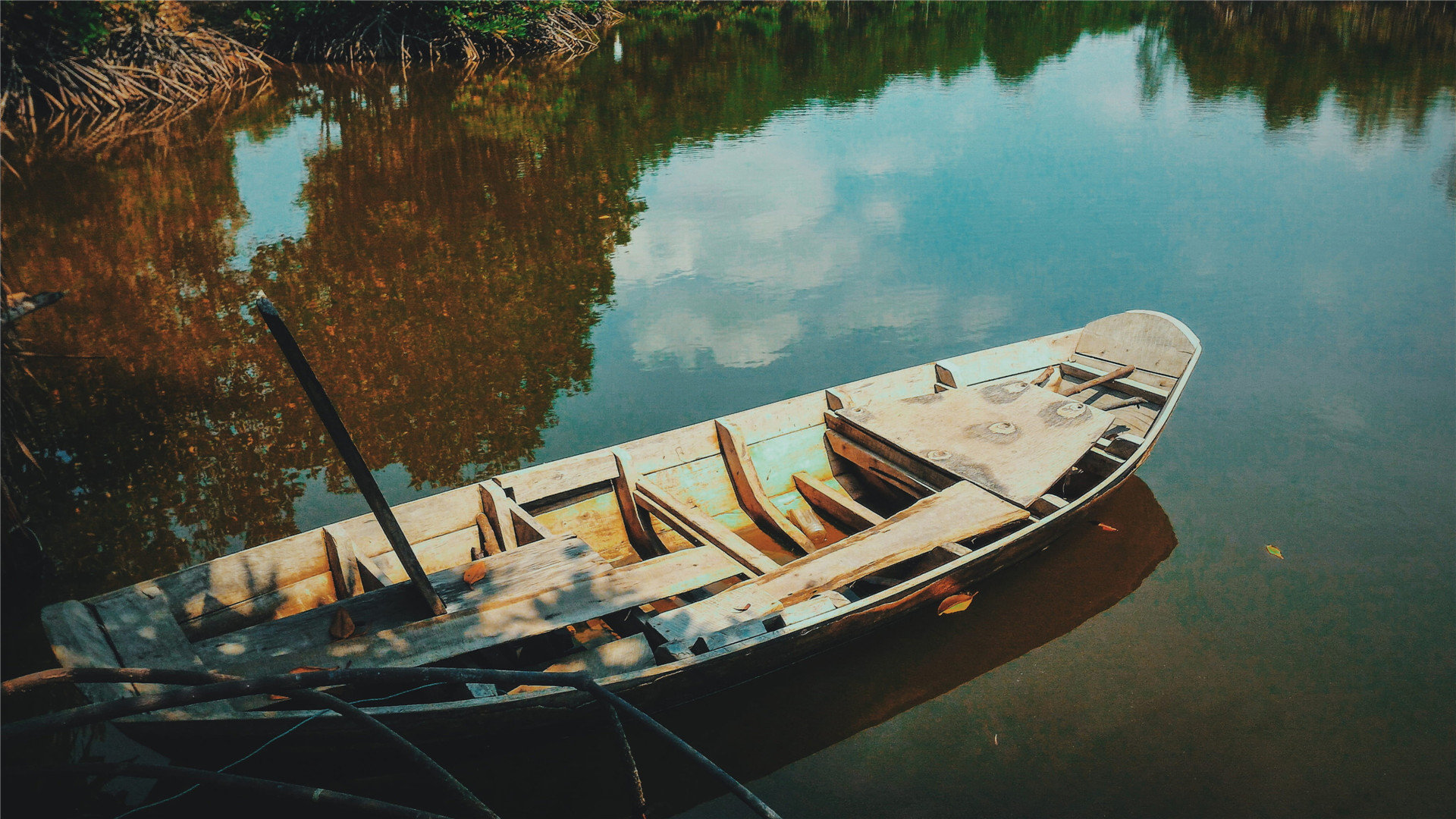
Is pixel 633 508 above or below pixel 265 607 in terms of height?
below

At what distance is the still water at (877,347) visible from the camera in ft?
16.0

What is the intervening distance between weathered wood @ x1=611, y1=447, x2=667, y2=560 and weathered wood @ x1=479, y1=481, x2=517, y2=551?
2.53 ft

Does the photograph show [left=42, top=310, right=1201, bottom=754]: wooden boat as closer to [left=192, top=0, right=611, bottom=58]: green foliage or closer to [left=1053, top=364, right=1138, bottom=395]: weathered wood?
[left=1053, top=364, right=1138, bottom=395]: weathered wood

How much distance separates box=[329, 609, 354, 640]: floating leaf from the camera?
165 inches

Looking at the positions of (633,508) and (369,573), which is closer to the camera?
(369,573)

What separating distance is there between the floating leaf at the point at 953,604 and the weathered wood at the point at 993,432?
67 cm

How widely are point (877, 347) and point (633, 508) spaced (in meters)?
4.30

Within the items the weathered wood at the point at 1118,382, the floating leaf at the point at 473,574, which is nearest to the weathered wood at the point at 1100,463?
the weathered wood at the point at 1118,382

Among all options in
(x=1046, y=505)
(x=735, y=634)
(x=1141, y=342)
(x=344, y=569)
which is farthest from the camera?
(x=1141, y=342)

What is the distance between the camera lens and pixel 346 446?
3.85 meters

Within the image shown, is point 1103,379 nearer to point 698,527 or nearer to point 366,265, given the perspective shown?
point 698,527

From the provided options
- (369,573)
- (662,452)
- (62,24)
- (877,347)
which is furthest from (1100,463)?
(62,24)

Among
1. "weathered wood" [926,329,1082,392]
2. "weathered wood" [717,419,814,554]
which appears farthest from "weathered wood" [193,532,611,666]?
"weathered wood" [926,329,1082,392]

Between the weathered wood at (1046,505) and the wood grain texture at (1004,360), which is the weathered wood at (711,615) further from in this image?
the wood grain texture at (1004,360)
